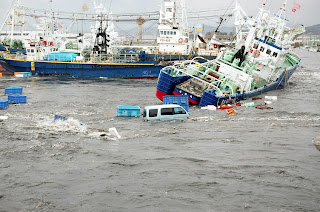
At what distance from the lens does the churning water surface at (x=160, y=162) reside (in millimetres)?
10672

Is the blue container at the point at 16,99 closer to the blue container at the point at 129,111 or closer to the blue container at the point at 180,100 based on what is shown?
the blue container at the point at 129,111

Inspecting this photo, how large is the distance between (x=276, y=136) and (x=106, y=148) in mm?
9339

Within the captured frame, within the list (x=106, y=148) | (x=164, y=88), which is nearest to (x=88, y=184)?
(x=106, y=148)

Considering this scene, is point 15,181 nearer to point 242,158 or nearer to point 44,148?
point 44,148

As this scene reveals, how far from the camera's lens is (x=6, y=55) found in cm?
5434

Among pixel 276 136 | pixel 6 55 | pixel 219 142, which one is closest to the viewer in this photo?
pixel 219 142

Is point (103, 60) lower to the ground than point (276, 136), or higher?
higher

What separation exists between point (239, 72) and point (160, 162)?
19.4 metres

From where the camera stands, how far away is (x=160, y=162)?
14109 mm

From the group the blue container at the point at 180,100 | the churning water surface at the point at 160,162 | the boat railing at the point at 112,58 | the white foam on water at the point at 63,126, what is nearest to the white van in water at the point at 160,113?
the churning water surface at the point at 160,162

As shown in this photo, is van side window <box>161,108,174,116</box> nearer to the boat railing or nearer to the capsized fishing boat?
the capsized fishing boat

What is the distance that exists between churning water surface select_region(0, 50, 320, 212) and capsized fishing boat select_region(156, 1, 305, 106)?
2973 millimetres

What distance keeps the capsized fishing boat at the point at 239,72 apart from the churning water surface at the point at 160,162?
297 cm

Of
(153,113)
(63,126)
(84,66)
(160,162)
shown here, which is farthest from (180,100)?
(84,66)
